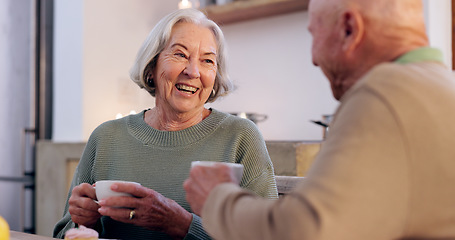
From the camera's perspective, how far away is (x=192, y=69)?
4.58ft

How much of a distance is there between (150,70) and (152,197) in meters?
0.58

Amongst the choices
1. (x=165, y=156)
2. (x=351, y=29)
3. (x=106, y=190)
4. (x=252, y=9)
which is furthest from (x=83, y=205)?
(x=252, y=9)

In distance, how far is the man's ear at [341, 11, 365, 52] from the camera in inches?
24.3

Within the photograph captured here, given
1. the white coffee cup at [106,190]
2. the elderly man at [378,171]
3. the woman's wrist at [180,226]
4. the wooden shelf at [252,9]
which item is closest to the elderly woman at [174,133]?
the woman's wrist at [180,226]

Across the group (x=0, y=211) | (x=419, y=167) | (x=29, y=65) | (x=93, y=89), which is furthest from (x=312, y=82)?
(x=419, y=167)

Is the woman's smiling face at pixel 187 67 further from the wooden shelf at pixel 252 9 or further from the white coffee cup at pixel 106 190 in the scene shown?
the wooden shelf at pixel 252 9

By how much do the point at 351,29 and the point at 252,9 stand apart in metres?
2.37

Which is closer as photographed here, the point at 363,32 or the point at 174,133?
the point at 363,32

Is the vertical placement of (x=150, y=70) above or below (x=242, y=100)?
above

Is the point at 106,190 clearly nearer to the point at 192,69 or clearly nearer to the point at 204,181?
the point at 204,181

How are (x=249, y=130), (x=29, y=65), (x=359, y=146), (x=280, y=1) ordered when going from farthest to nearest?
(x=29, y=65), (x=280, y=1), (x=249, y=130), (x=359, y=146)

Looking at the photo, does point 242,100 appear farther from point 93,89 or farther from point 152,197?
point 152,197

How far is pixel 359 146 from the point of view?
52 cm

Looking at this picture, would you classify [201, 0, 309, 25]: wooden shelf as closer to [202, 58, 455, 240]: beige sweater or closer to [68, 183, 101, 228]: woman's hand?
[68, 183, 101, 228]: woman's hand
